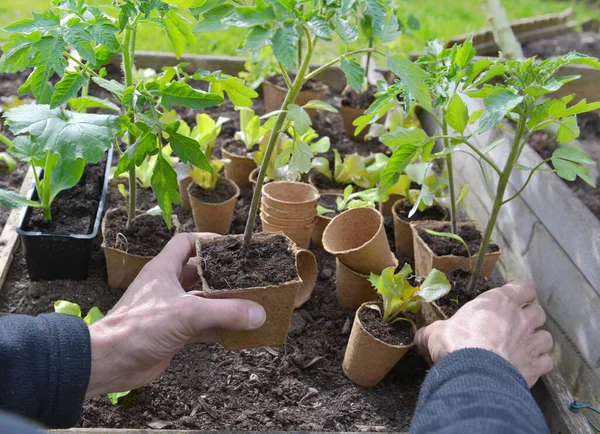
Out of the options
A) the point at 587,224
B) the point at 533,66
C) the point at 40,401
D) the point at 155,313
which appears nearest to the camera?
the point at 40,401

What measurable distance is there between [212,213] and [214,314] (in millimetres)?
952

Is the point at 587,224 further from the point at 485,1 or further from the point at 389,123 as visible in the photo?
the point at 485,1

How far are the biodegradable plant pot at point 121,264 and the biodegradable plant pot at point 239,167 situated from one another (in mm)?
680

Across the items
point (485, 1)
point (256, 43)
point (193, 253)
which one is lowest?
point (193, 253)

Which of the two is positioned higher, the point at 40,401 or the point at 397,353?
the point at 40,401

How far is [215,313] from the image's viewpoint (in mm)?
1499

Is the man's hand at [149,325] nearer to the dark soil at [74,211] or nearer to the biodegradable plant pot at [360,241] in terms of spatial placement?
the biodegradable plant pot at [360,241]

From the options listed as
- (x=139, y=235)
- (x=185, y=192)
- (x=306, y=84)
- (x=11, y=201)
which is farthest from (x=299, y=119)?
(x=306, y=84)

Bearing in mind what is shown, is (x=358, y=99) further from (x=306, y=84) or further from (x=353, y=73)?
(x=353, y=73)

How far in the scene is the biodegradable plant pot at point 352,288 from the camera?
2099 millimetres

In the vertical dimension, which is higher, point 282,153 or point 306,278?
point 282,153

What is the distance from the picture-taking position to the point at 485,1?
2947mm

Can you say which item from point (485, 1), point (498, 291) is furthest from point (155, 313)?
point (485, 1)

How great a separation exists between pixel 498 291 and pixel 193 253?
88cm
